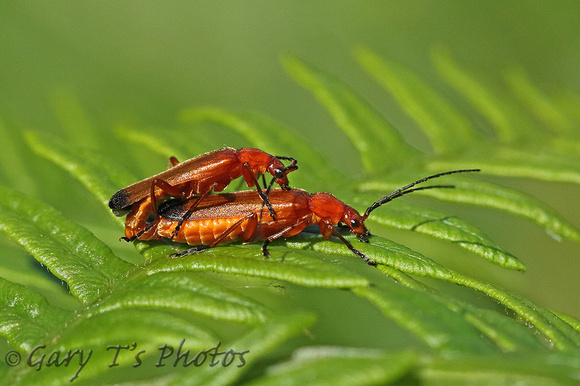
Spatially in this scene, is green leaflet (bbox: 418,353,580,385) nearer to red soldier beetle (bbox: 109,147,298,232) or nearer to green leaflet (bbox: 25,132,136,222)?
red soldier beetle (bbox: 109,147,298,232)

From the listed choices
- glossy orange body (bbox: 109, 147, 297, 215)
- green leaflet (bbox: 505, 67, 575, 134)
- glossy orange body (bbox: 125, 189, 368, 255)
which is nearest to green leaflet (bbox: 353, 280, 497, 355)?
glossy orange body (bbox: 125, 189, 368, 255)

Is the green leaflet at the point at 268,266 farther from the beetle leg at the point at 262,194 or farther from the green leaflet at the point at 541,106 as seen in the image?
the green leaflet at the point at 541,106

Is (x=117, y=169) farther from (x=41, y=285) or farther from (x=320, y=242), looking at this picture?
(x=320, y=242)

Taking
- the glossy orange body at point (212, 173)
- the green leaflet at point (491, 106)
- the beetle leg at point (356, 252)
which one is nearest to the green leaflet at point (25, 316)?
the glossy orange body at point (212, 173)

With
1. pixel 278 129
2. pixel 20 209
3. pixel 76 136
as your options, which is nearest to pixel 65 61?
pixel 76 136

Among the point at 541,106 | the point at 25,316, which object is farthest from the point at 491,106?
the point at 25,316

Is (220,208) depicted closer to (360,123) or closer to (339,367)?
(360,123)

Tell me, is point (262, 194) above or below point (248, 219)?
above
